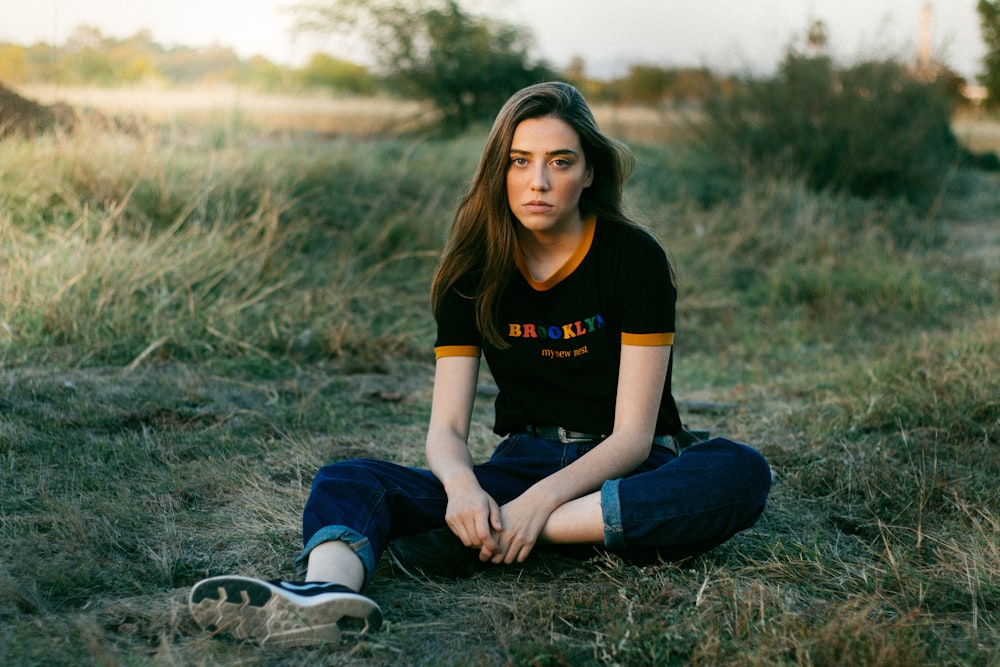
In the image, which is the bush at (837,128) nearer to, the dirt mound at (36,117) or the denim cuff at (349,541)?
the dirt mound at (36,117)

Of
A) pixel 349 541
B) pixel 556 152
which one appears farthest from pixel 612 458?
pixel 556 152

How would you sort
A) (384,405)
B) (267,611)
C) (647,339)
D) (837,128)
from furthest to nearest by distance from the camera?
(837,128) → (384,405) → (647,339) → (267,611)

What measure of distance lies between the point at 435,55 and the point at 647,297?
1069 centimetres

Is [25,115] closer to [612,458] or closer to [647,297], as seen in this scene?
[647,297]

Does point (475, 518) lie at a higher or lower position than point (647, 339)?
lower

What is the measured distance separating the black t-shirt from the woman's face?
0.46ft

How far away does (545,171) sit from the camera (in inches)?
99.0

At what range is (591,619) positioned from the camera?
2.12m

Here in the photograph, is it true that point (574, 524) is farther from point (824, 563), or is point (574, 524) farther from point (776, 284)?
point (776, 284)

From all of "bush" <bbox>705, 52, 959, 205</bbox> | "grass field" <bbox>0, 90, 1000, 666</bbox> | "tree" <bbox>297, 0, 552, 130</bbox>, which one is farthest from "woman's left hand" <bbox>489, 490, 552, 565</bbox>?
"tree" <bbox>297, 0, 552, 130</bbox>

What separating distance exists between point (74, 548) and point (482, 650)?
47.6 inches

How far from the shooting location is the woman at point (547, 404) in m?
2.30

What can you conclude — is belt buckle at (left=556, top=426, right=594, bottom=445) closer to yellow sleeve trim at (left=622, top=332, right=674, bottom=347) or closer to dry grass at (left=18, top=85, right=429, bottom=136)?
yellow sleeve trim at (left=622, top=332, right=674, bottom=347)

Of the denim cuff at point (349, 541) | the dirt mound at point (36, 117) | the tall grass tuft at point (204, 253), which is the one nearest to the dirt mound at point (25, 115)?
the dirt mound at point (36, 117)
